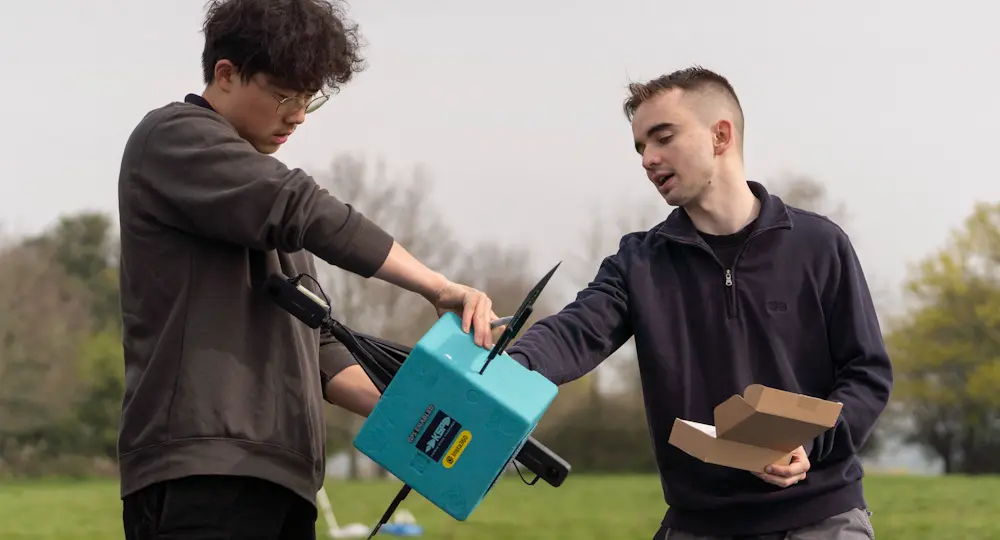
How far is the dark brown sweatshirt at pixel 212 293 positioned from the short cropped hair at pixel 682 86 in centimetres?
148

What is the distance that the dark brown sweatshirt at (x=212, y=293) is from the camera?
9.05ft

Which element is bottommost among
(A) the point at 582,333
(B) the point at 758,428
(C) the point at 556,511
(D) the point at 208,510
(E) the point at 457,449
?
(C) the point at 556,511

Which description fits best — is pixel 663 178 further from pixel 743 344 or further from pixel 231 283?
pixel 231 283

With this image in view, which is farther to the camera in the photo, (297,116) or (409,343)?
(409,343)

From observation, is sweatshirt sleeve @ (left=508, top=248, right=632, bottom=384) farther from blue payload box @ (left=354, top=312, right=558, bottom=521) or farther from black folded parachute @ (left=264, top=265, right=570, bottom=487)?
blue payload box @ (left=354, top=312, right=558, bottom=521)

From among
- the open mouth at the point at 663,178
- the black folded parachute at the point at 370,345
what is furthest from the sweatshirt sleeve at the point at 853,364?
the black folded parachute at the point at 370,345

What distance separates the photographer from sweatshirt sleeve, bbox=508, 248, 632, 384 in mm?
3510

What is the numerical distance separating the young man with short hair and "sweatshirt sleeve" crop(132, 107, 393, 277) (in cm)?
81

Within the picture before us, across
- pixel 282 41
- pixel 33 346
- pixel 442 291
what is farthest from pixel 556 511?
pixel 33 346

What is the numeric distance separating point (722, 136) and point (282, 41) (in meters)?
1.71

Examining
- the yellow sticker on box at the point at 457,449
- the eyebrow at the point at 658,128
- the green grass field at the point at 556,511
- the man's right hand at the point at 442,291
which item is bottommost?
the green grass field at the point at 556,511

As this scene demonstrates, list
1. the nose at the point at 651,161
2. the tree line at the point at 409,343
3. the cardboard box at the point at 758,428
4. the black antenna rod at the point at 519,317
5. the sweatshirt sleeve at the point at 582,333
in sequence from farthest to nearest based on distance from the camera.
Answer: the tree line at the point at 409,343 → the nose at the point at 651,161 → the sweatshirt sleeve at the point at 582,333 → the cardboard box at the point at 758,428 → the black antenna rod at the point at 519,317

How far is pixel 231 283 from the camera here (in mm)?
2826

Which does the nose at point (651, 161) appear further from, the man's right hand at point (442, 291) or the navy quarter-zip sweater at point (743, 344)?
the man's right hand at point (442, 291)
